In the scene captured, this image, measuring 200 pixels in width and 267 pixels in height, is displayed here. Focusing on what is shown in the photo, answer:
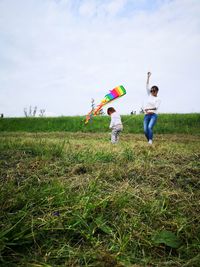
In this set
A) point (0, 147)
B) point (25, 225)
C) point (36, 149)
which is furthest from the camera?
point (0, 147)

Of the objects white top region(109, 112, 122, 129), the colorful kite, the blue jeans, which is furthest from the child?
the colorful kite

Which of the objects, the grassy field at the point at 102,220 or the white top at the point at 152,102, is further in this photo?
the white top at the point at 152,102

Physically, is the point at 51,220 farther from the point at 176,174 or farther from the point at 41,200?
the point at 176,174

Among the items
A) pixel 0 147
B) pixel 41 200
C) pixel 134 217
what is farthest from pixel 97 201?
pixel 0 147

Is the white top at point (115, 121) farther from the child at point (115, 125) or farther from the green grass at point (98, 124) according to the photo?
the green grass at point (98, 124)

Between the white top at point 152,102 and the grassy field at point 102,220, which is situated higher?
the white top at point 152,102

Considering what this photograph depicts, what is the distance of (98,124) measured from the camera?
17.0 metres

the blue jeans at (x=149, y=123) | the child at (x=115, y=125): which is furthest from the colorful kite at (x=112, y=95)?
the blue jeans at (x=149, y=123)

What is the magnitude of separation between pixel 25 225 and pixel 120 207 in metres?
0.66

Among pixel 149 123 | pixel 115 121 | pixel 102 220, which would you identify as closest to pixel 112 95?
pixel 115 121

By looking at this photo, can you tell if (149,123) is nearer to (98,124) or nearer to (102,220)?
(102,220)

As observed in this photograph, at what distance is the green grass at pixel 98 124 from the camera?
14695 mm

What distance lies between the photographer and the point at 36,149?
10.4 ft

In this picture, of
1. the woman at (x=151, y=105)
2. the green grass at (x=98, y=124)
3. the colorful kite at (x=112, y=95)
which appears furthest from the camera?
the green grass at (x=98, y=124)
